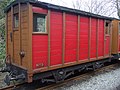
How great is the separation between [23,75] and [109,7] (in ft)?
82.2

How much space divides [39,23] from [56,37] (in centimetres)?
96

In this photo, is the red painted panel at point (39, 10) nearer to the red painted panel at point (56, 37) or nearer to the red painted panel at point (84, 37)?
the red painted panel at point (56, 37)

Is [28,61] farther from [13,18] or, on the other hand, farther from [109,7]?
[109,7]

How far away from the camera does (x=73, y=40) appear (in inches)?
282

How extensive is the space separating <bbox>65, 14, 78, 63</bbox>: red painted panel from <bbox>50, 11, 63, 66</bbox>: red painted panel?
451 millimetres

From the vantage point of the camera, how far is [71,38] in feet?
23.1

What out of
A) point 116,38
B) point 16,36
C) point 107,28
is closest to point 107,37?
point 107,28

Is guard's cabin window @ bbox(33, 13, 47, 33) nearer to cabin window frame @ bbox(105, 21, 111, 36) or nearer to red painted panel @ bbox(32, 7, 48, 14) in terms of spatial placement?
red painted panel @ bbox(32, 7, 48, 14)

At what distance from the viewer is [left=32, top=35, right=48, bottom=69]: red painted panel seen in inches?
214

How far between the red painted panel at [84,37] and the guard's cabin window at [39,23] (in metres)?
2.43

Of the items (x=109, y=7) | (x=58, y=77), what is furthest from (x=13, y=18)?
(x=109, y=7)

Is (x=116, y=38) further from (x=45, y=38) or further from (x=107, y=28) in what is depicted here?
(x=45, y=38)

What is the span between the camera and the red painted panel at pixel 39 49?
5.44 m

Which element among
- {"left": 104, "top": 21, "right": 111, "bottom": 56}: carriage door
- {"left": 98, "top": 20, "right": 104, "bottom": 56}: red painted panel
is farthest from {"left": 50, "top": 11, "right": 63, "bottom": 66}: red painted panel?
{"left": 104, "top": 21, "right": 111, "bottom": 56}: carriage door
